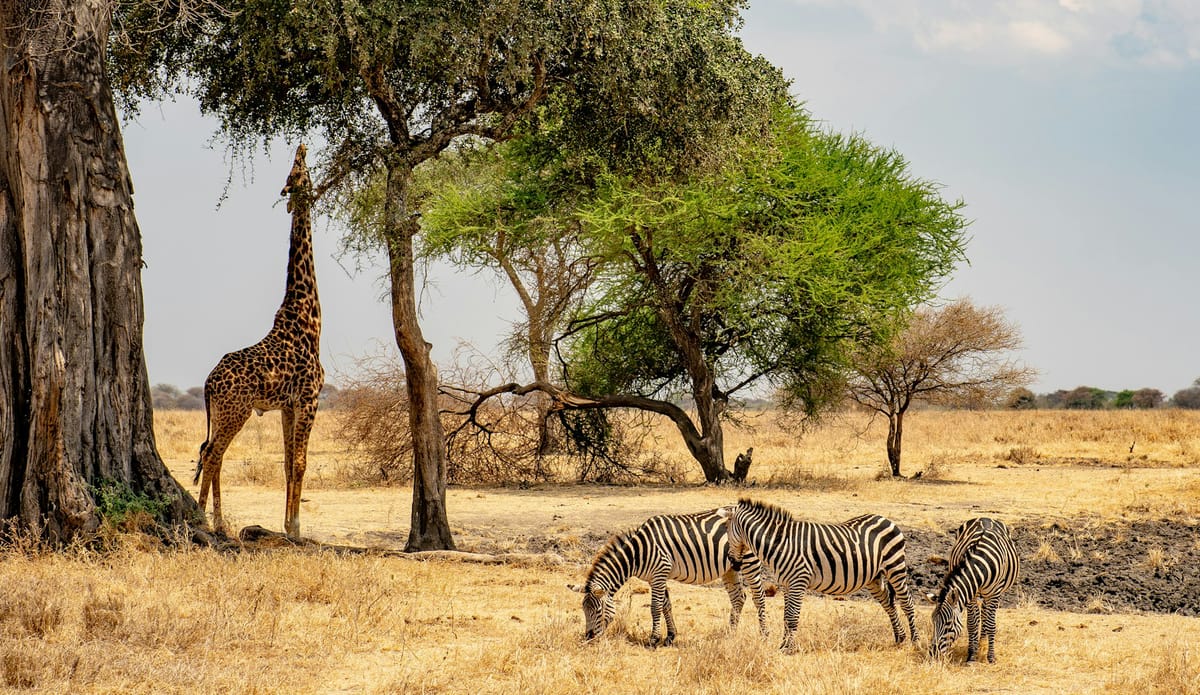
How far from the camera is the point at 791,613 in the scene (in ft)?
28.0

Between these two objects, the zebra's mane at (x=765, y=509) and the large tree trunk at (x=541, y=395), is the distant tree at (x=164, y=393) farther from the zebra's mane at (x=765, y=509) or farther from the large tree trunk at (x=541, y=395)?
the zebra's mane at (x=765, y=509)

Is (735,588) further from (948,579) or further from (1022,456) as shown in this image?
(1022,456)

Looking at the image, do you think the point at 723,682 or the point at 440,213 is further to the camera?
the point at 440,213

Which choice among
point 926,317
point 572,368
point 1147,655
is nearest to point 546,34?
point 1147,655

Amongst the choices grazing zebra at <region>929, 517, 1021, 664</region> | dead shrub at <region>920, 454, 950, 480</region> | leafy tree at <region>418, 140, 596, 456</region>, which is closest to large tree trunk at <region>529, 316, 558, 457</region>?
leafy tree at <region>418, 140, 596, 456</region>

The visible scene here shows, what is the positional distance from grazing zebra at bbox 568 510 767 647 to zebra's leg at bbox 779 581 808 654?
19cm

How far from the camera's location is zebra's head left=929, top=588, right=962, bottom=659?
8.36m

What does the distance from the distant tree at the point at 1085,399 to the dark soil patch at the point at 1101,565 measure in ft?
224

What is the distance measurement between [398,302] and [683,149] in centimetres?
493

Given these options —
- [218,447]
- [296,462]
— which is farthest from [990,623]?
[218,447]

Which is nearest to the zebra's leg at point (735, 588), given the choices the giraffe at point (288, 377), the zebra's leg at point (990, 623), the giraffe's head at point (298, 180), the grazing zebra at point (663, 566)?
the grazing zebra at point (663, 566)

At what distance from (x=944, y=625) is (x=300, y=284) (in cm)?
896

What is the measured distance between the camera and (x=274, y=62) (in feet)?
44.5

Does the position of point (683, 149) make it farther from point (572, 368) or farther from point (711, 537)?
point (572, 368)
